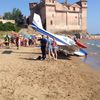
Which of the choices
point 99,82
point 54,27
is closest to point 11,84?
point 99,82

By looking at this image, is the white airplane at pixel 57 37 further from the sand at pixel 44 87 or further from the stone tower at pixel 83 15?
the stone tower at pixel 83 15

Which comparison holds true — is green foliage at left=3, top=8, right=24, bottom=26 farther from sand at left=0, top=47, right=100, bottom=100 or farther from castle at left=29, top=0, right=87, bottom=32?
sand at left=0, top=47, right=100, bottom=100

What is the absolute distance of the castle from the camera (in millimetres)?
81938

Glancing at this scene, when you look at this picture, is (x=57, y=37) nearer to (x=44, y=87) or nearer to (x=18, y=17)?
(x=44, y=87)

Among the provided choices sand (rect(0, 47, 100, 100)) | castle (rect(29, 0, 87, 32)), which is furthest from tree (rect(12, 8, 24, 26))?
sand (rect(0, 47, 100, 100))

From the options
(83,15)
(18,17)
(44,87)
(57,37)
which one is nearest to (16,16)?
(18,17)

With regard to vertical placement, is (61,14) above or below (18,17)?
above

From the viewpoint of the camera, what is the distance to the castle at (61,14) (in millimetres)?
81938

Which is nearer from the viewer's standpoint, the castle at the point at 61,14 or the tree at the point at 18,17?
the castle at the point at 61,14

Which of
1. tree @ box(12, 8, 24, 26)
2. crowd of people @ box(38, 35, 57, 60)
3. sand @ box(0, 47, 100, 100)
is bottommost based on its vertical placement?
sand @ box(0, 47, 100, 100)

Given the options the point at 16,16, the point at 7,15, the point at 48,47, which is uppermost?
the point at 7,15

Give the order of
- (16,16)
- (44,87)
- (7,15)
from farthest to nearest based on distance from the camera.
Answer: (7,15)
(16,16)
(44,87)

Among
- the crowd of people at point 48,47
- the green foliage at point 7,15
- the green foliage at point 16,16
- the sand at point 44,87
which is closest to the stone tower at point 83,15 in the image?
the green foliage at point 16,16

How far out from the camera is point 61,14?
8694 centimetres
